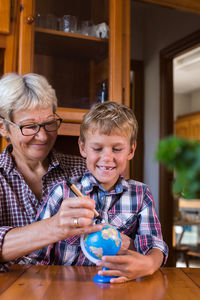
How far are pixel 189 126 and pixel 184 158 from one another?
7.07m

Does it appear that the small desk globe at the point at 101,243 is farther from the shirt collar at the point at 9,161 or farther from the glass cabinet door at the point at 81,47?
the glass cabinet door at the point at 81,47

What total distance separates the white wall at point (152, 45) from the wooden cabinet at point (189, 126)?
2.97 m

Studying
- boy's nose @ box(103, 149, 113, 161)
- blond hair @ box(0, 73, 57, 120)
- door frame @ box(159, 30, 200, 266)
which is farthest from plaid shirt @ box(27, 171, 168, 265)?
door frame @ box(159, 30, 200, 266)

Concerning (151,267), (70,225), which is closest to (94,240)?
(70,225)

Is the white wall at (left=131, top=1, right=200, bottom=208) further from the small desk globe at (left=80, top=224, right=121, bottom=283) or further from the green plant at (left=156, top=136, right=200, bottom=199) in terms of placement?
the green plant at (left=156, top=136, right=200, bottom=199)

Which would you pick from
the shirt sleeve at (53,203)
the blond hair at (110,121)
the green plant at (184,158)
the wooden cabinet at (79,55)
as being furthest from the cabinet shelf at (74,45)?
the green plant at (184,158)

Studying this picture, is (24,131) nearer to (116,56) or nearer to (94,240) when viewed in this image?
(94,240)

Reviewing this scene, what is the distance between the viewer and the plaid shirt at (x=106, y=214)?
1.30 meters

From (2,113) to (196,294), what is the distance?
0.98 m

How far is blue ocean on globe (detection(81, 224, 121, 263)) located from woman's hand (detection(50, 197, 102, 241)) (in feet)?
0.05

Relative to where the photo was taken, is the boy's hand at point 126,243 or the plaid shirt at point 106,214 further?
the plaid shirt at point 106,214

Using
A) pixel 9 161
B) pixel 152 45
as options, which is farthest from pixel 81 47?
pixel 152 45

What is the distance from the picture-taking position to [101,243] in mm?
934

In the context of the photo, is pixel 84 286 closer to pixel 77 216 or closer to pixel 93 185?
pixel 77 216
